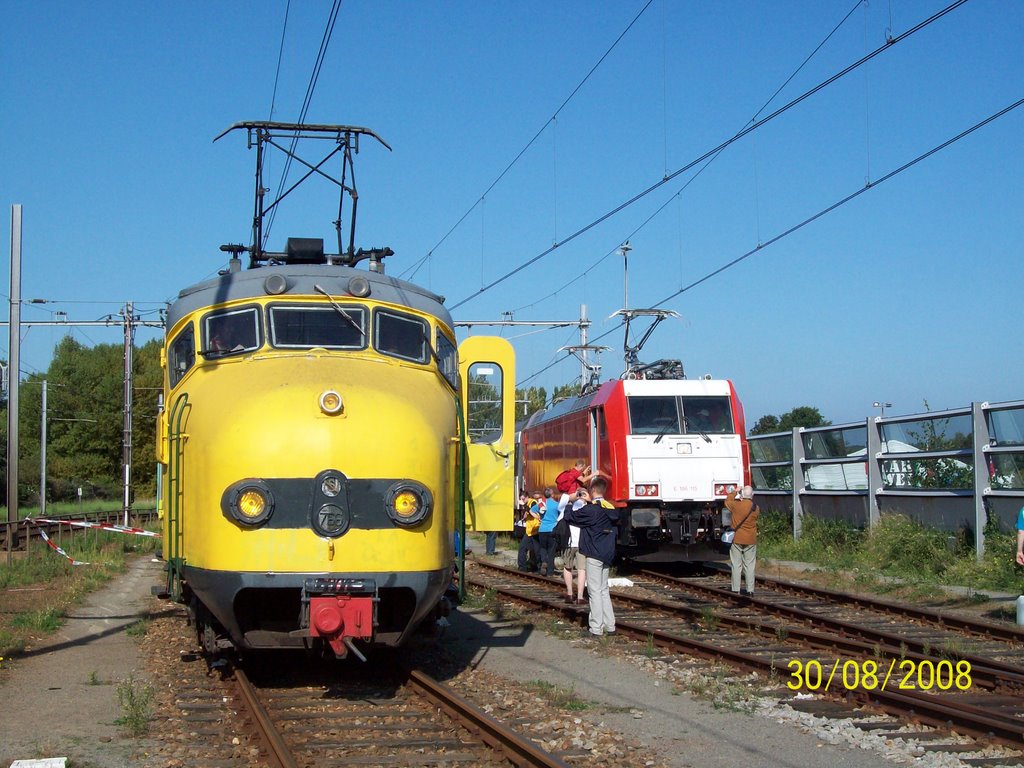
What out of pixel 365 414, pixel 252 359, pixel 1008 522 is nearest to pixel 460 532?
pixel 365 414

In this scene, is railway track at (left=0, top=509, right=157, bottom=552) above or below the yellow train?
below

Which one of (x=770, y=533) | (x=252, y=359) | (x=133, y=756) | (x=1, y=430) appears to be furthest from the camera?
(x=1, y=430)

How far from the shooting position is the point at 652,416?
65.6 feet

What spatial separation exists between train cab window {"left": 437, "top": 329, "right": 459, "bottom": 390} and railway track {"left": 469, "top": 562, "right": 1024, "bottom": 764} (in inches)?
151

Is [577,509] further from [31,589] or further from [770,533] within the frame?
[770,533]

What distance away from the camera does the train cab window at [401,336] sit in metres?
9.69

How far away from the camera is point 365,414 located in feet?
27.2

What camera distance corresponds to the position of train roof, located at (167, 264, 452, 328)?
9.59 m

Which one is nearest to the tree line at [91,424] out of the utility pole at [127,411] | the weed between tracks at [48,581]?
the utility pole at [127,411]

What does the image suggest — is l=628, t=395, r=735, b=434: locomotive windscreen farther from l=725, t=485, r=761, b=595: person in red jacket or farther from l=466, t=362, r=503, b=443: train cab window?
l=466, t=362, r=503, b=443: train cab window

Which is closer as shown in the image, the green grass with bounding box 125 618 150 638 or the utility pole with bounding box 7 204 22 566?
the green grass with bounding box 125 618 150 638

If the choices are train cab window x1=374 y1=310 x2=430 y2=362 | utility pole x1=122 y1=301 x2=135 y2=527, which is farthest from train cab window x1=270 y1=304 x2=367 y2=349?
utility pole x1=122 y1=301 x2=135 y2=527

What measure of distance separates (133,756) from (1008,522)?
49.7 ft

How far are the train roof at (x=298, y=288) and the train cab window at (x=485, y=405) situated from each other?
730 mm
